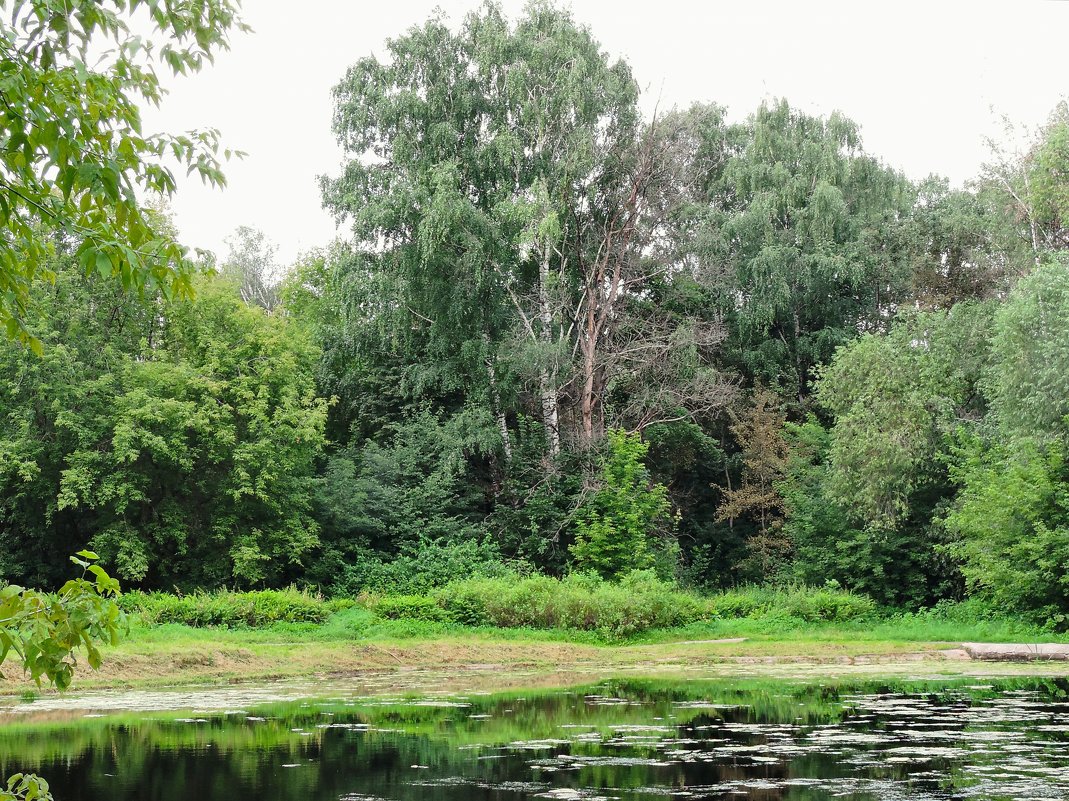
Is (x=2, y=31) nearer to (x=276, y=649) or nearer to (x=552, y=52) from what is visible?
(x=276, y=649)

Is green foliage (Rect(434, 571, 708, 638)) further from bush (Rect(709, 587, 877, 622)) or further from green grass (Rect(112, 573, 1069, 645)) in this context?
bush (Rect(709, 587, 877, 622))

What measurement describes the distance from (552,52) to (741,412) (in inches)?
573

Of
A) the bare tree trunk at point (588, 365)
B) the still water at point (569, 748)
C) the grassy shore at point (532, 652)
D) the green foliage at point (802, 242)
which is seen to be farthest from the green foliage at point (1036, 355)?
the bare tree trunk at point (588, 365)

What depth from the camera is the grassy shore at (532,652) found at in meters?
19.9

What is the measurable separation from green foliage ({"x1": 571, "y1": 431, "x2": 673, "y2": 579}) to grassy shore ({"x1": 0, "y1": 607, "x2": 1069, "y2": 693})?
16.9ft

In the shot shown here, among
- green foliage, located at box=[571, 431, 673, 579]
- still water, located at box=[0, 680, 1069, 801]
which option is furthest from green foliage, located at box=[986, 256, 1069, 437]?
still water, located at box=[0, 680, 1069, 801]

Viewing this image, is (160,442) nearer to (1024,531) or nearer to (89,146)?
(1024,531)

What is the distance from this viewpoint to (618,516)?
1286 inches

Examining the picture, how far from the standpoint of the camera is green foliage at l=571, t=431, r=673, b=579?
32125 mm

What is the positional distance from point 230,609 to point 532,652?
6.64 metres

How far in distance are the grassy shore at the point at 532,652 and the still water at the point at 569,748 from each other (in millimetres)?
3527

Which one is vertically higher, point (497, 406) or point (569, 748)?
point (497, 406)

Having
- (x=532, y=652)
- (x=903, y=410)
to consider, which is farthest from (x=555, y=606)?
(x=903, y=410)

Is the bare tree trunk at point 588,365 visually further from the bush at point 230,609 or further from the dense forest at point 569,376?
the bush at point 230,609
